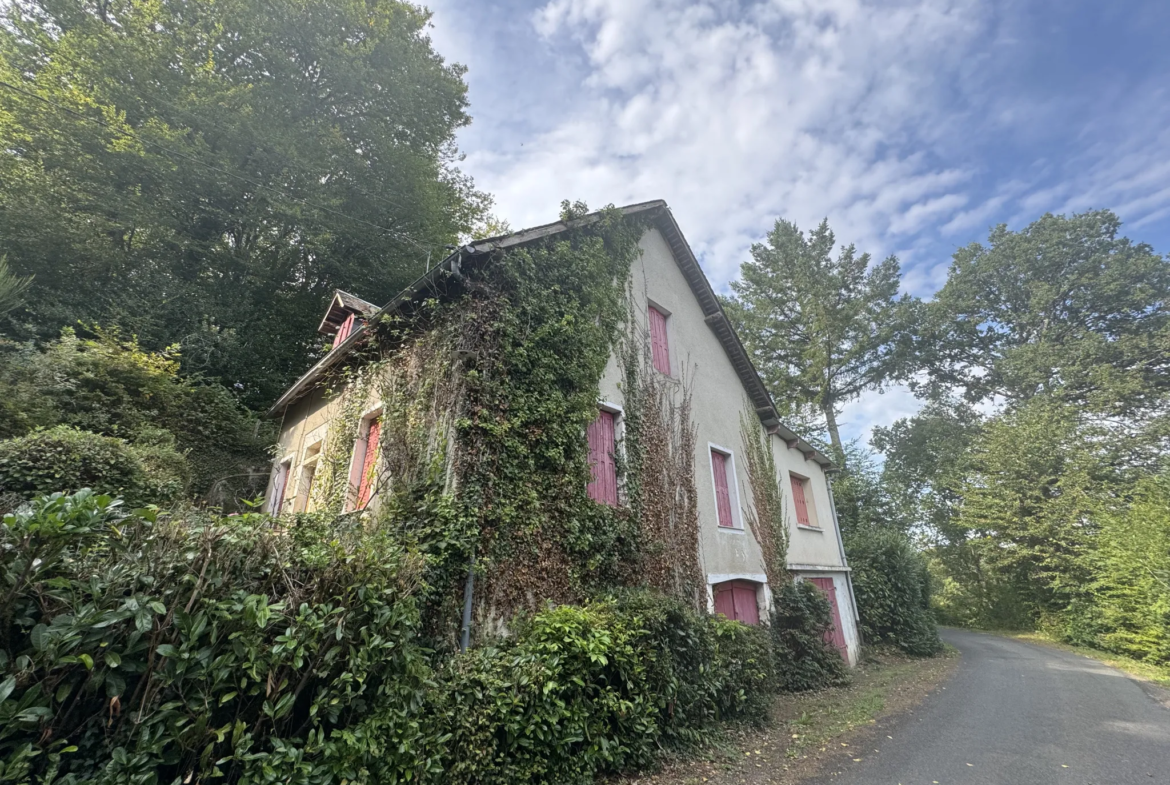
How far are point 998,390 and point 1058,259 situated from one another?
7360 millimetres

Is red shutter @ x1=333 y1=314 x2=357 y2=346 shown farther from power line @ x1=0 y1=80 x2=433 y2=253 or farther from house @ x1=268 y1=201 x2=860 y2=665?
power line @ x1=0 y1=80 x2=433 y2=253

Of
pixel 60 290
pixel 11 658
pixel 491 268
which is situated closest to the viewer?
pixel 11 658

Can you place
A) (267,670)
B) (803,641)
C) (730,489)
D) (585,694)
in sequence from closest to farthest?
1. (267,670)
2. (585,694)
3. (803,641)
4. (730,489)

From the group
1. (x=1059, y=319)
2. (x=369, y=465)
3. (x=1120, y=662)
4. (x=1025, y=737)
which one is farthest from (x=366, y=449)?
(x=1059, y=319)

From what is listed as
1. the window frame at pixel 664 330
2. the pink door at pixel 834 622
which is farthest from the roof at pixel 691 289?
the pink door at pixel 834 622

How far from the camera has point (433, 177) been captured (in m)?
18.6

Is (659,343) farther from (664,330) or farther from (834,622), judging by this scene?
(834,622)

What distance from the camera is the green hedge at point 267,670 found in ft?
9.41

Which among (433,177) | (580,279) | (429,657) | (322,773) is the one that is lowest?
(322,773)

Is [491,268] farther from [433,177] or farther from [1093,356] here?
[1093,356]

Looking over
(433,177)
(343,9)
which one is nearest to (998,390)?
(433,177)

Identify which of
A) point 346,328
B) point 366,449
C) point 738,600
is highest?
point 346,328

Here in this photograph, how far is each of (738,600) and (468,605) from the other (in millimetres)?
6509

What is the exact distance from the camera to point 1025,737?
22.1 ft
